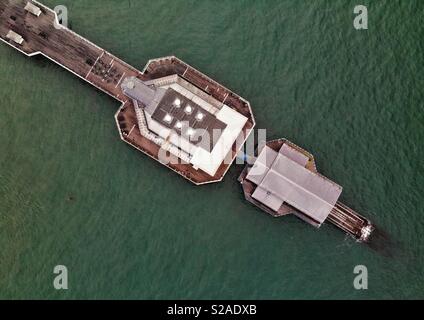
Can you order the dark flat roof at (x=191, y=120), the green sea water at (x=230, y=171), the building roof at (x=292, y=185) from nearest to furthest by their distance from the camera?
the building roof at (x=292, y=185)
the green sea water at (x=230, y=171)
the dark flat roof at (x=191, y=120)

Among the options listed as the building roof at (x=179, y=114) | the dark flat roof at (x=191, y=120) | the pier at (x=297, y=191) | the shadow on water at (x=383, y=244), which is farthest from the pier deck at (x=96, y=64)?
the shadow on water at (x=383, y=244)

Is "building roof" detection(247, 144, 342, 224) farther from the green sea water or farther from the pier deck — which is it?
the pier deck

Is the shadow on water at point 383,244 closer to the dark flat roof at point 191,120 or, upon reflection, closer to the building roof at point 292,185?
the building roof at point 292,185

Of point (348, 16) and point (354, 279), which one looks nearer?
point (354, 279)

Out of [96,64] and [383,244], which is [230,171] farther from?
[96,64]
